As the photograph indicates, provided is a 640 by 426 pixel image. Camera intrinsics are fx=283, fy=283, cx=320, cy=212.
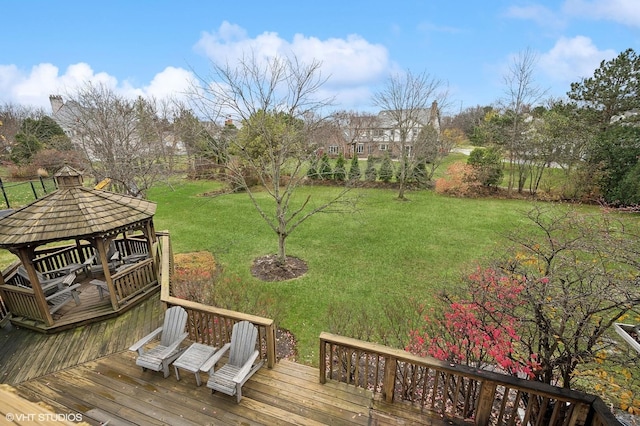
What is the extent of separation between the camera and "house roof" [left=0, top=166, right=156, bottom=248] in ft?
17.4

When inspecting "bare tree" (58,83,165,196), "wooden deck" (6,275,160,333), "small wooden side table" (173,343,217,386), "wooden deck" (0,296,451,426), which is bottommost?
"wooden deck" (0,296,451,426)

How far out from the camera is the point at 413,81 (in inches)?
682

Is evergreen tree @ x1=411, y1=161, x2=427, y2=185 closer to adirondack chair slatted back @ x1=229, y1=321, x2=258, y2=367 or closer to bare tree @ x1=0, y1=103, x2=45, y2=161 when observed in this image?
adirondack chair slatted back @ x1=229, y1=321, x2=258, y2=367

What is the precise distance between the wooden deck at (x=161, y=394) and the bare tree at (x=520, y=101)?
19011mm

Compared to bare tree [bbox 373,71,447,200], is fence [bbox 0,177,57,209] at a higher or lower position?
lower

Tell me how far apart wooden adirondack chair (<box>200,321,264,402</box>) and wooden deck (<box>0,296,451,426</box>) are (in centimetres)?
28

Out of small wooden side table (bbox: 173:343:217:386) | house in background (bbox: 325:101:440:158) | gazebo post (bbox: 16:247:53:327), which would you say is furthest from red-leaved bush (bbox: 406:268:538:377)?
house in background (bbox: 325:101:440:158)

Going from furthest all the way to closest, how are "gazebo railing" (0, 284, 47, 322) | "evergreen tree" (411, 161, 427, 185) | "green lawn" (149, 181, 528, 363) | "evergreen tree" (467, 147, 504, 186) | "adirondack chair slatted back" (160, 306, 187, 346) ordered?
"evergreen tree" (411, 161, 427, 185), "evergreen tree" (467, 147, 504, 186), "green lawn" (149, 181, 528, 363), "gazebo railing" (0, 284, 47, 322), "adirondack chair slatted back" (160, 306, 187, 346)

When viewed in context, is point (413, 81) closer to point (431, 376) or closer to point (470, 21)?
point (470, 21)

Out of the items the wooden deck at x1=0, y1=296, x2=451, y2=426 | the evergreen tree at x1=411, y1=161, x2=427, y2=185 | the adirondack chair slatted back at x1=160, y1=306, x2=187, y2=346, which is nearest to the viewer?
the wooden deck at x1=0, y1=296, x2=451, y2=426

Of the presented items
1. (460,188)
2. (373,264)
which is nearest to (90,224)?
(373,264)

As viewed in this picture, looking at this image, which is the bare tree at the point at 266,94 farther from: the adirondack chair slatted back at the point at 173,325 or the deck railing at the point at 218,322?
the adirondack chair slatted back at the point at 173,325

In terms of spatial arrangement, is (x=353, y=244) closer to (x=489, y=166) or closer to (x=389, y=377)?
(x=389, y=377)

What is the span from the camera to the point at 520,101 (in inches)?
700
